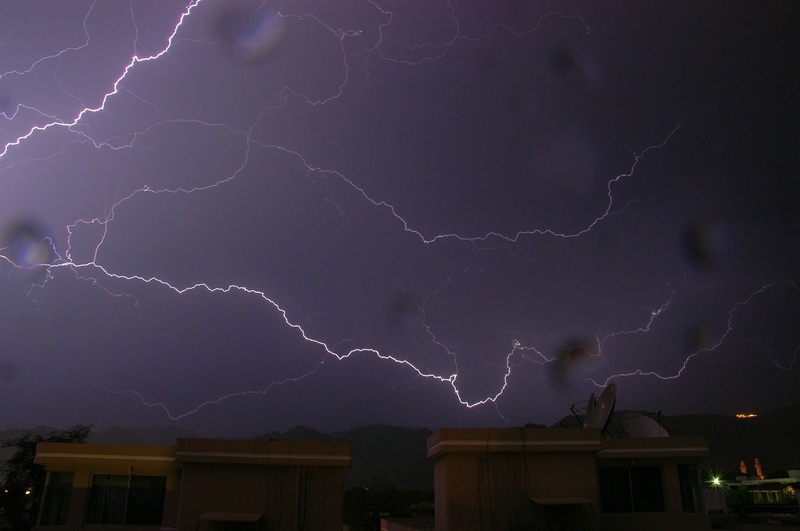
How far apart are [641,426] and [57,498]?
12761 mm

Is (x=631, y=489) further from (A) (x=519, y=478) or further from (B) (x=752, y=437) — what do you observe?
(B) (x=752, y=437)

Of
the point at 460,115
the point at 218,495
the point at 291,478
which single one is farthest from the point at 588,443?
the point at 460,115

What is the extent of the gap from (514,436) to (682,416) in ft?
301

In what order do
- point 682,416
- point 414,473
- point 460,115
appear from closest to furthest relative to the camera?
point 460,115, point 414,473, point 682,416

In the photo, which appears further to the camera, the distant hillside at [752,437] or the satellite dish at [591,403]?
the distant hillside at [752,437]

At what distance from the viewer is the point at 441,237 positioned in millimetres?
21031

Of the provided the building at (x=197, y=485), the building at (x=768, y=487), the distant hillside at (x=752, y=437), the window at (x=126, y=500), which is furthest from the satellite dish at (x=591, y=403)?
the distant hillside at (x=752, y=437)

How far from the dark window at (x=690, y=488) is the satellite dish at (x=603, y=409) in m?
1.87

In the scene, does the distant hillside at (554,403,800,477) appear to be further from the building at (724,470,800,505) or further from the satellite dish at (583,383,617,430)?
the satellite dish at (583,383,617,430)

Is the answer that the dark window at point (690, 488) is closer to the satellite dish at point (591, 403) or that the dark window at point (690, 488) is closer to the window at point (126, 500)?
the satellite dish at point (591, 403)

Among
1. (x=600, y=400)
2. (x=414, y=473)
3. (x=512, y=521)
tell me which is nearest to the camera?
(x=512, y=521)

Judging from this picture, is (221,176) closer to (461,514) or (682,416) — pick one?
(461,514)

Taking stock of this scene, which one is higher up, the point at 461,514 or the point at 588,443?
the point at 588,443

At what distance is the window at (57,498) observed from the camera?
12.2m
